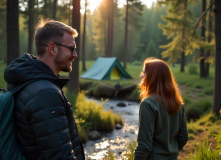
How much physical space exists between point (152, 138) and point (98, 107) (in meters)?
6.20

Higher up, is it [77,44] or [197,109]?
[77,44]

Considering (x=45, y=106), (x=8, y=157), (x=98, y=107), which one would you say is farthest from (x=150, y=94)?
(x=98, y=107)

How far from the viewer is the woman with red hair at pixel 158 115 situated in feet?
7.00

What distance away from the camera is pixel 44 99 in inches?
52.6

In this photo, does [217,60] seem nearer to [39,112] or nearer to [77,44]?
[77,44]

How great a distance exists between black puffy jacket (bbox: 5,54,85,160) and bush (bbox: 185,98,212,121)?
8352mm

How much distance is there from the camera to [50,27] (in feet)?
5.16

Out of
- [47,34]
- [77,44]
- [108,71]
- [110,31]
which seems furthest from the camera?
[110,31]

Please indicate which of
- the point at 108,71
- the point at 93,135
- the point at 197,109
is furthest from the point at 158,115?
the point at 108,71

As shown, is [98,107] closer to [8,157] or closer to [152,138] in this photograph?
[152,138]

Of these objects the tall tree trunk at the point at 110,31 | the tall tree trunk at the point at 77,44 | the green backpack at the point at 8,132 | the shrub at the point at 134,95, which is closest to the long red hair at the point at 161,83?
the green backpack at the point at 8,132

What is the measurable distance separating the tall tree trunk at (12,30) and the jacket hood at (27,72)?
5063 millimetres

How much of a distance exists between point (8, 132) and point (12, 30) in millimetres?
5425

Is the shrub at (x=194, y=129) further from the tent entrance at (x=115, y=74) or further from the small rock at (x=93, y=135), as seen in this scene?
the tent entrance at (x=115, y=74)
